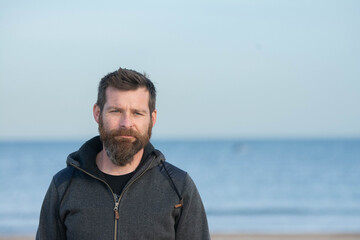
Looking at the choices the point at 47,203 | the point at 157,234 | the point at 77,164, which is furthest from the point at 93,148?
the point at 157,234

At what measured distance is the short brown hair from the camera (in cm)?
331

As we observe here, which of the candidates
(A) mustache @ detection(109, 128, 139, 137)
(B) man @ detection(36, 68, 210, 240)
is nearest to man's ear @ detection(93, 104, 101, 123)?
(B) man @ detection(36, 68, 210, 240)

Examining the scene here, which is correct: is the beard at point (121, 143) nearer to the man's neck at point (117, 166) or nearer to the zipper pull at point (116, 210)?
the man's neck at point (117, 166)

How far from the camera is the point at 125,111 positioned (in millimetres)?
3295

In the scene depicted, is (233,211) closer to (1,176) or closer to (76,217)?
(76,217)

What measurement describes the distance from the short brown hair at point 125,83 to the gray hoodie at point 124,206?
1.01 feet

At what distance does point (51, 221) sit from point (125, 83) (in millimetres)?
834

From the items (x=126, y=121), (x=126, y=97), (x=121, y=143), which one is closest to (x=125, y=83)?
(x=126, y=97)

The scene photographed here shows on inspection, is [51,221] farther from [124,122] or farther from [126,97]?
[126,97]

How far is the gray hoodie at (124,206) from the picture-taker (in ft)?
10.9

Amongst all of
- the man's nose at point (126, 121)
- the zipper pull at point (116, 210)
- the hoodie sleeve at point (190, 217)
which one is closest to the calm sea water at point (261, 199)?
the hoodie sleeve at point (190, 217)

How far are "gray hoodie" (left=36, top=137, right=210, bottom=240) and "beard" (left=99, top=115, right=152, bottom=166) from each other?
127mm

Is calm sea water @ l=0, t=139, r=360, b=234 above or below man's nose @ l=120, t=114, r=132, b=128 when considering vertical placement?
above

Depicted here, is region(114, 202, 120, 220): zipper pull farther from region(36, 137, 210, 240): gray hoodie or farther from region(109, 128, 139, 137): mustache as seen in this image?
region(109, 128, 139, 137): mustache
